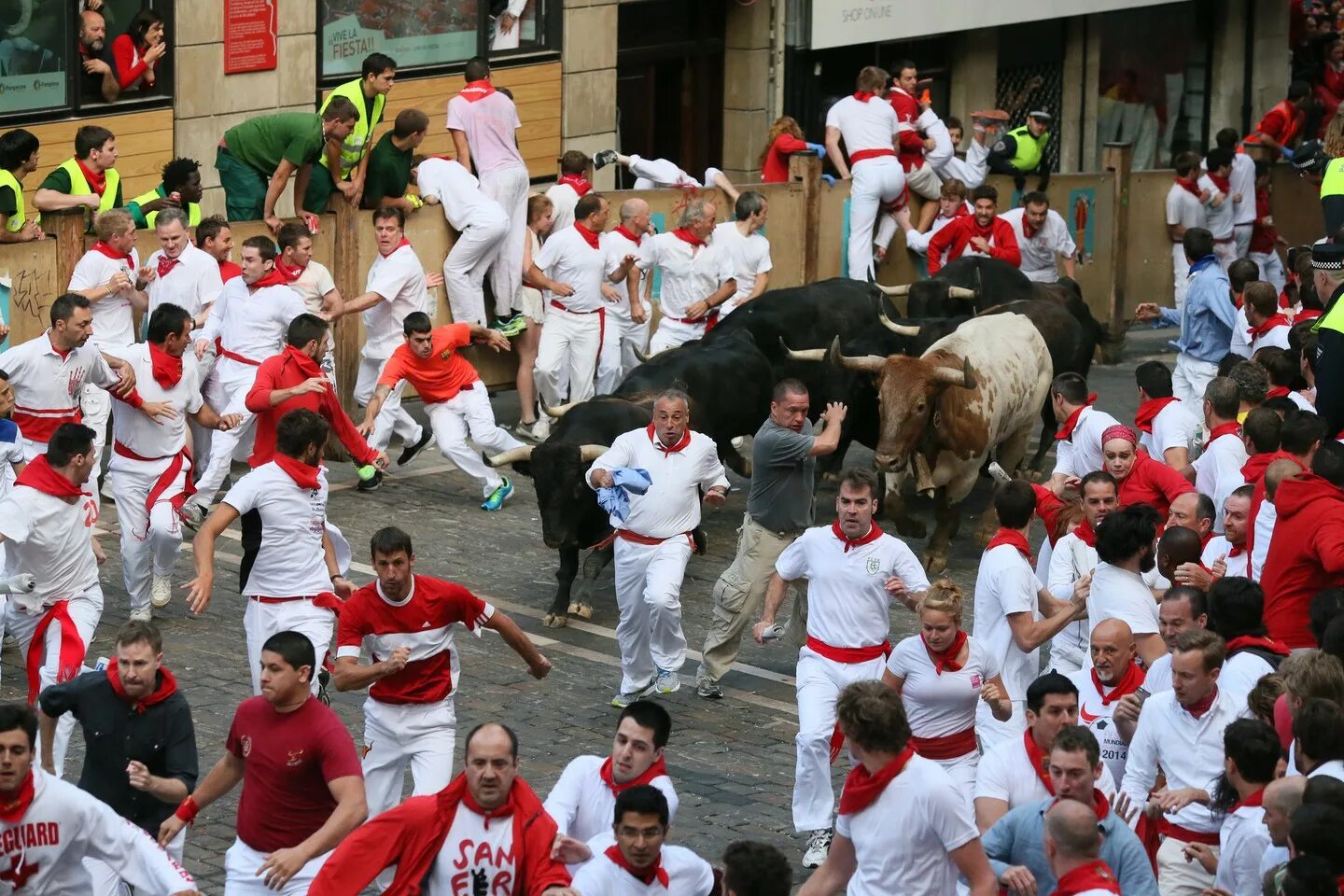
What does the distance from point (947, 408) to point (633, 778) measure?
7702 millimetres

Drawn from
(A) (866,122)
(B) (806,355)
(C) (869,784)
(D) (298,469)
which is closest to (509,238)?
(B) (806,355)

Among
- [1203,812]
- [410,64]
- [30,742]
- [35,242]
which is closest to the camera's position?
[30,742]

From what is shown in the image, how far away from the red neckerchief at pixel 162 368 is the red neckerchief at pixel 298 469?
2.63 m

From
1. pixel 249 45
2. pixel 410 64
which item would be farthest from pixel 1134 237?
pixel 249 45

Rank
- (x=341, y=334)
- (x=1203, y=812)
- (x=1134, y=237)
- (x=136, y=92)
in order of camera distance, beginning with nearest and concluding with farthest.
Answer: (x=1203, y=812), (x=341, y=334), (x=136, y=92), (x=1134, y=237)

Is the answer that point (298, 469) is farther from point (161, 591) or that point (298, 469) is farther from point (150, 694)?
point (161, 591)

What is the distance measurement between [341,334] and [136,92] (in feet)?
10.2

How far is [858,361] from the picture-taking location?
51.6 ft

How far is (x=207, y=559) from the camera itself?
1048cm

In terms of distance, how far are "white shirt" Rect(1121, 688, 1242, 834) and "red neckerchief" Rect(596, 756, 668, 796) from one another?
1.86 meters

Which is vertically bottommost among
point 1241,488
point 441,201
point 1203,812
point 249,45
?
point 1203,812

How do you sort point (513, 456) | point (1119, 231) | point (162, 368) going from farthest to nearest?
1. point (1119, 231)
2. point (513, 456)
3. point (162, 368)

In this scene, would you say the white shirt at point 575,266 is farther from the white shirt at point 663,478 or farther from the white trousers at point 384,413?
the white shirt at point 663,478

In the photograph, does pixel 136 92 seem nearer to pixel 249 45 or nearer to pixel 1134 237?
pixel 249 45
